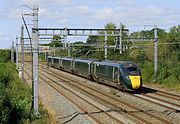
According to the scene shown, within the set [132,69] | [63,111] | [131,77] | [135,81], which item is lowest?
[63,111]

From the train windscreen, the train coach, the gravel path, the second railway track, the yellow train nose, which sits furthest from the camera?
the train windscreen

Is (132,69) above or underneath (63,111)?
above

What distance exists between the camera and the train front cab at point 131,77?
30.8m

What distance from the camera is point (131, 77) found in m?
30.8

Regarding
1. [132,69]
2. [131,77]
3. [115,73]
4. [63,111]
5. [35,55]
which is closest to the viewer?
[35,55]

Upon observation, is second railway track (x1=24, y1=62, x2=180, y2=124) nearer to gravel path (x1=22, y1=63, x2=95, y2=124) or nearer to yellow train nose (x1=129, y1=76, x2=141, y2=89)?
yellow train nose (x1=129, y1=76, x2=141, y2=89)

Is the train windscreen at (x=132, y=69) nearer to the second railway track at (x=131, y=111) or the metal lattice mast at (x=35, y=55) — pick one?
the second railway track at (x=131, y=111)

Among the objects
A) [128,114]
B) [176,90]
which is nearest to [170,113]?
[128,114]

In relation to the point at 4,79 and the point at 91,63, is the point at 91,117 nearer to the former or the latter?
the point at 4,79

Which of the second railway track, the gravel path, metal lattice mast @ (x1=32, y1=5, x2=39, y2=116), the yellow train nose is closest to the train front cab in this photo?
the yellow train nose

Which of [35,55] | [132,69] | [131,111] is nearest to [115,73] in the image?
[132,69]

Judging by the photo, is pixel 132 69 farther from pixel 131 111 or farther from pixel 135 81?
pixel 131 111

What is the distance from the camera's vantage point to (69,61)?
→ 193 feet

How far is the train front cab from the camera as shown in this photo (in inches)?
1211
